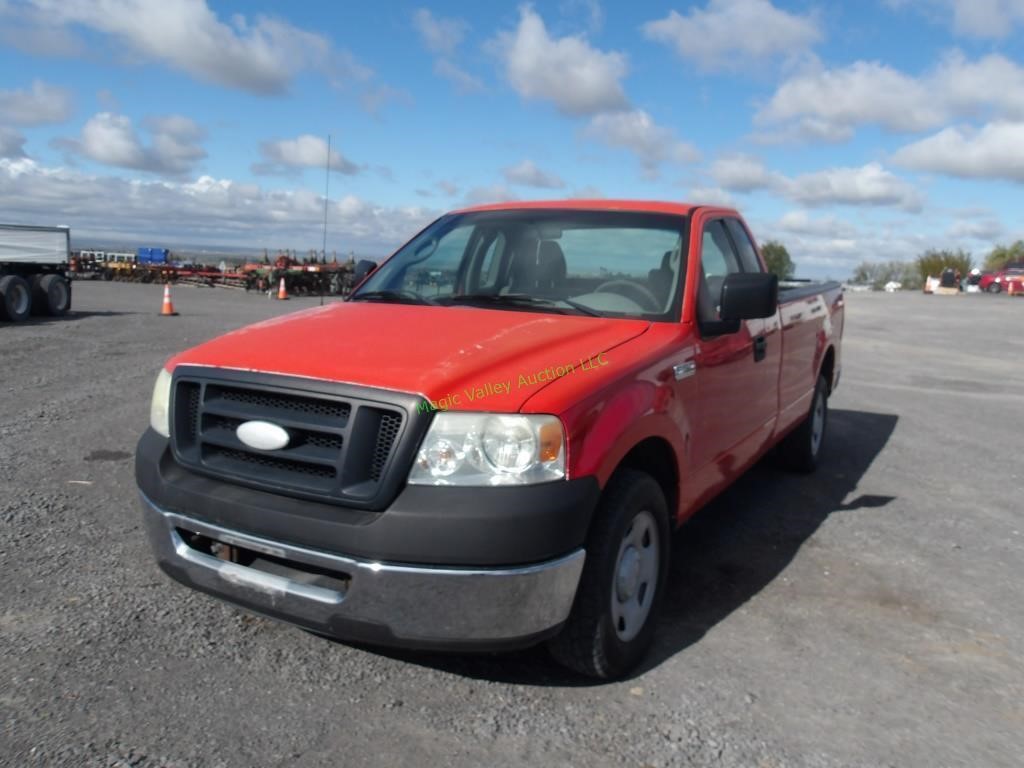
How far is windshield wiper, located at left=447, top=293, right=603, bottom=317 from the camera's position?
13.1 feet

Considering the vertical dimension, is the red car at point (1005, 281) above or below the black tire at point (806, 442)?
above

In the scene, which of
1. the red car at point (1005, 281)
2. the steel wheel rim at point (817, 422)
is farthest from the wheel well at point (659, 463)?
the red car at point (1005, 281)

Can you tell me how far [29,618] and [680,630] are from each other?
2717 mm

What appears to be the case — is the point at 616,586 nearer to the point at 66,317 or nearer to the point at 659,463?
the point at 659,463

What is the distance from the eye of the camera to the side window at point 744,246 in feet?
17.0

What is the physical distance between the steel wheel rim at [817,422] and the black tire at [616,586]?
3.44 metres

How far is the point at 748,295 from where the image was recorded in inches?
154

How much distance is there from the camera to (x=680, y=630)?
12.3 ft

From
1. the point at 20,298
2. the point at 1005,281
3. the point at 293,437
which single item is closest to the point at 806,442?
the point at 293,437

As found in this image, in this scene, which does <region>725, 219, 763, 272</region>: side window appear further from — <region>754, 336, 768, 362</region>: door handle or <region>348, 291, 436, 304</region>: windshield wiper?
<region>348, 291, 436, 304</region>: windshield wiper

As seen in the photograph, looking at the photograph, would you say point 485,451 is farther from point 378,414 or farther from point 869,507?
point 869,507

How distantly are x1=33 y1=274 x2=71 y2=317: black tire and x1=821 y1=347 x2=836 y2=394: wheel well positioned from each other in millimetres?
15065

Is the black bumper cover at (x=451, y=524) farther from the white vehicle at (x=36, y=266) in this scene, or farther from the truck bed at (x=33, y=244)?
the truck bed at (x=33, y=244)

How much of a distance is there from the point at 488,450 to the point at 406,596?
0.53m
